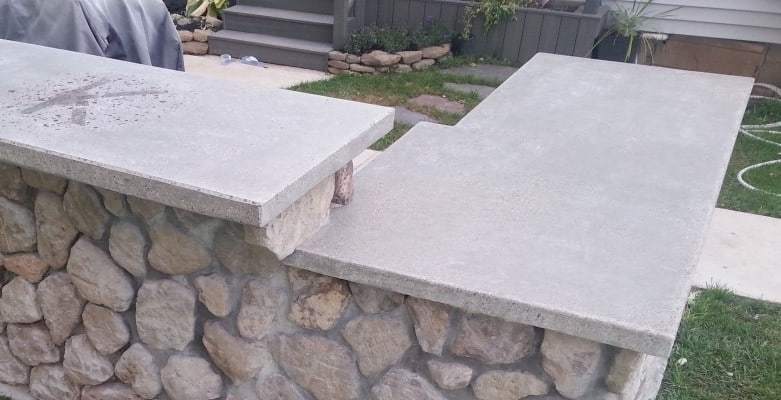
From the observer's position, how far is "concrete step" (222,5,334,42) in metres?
6.21

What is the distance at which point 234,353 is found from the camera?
76.2 inches

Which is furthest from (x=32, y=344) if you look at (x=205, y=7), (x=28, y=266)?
(x=205, y=7)

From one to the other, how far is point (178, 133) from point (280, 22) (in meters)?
4.66

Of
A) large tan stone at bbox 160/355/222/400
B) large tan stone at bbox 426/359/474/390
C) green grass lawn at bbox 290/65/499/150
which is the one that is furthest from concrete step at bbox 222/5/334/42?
large tan stone at bbox 426/359/474/390

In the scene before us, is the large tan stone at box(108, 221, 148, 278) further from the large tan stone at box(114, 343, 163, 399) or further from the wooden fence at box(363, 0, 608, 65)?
the wooden fence at box(363, 0, 608, 65)

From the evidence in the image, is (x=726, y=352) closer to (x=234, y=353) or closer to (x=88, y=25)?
(x=234, y=353)

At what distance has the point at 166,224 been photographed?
1845mm

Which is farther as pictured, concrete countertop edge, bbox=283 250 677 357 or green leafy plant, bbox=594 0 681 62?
green leafy plant, bbox=594 0 681 62

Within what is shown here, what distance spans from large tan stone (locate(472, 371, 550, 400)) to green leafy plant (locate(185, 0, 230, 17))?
18.5ft

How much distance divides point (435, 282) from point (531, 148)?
1039 mm

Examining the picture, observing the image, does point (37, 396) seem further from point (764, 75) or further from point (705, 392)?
point (764, 75)

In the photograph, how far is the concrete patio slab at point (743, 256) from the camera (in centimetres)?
306

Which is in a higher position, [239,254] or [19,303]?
[239,254]

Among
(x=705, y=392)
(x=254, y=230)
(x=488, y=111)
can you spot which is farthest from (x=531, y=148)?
(x=254, y=230)
